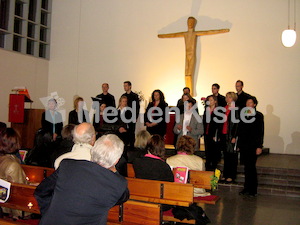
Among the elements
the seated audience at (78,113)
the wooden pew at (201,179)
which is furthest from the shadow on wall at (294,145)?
the wooden pew at (201,179)

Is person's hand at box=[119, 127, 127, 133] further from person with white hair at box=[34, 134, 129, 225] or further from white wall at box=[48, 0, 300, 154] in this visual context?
person with white hair at box=[34, 134, 129, 225]

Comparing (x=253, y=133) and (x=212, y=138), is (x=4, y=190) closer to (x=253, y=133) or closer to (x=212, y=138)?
(x=253, y=133)

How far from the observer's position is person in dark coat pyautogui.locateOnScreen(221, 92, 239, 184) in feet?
19.9

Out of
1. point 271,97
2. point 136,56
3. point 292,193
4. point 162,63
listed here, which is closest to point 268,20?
point 271,97

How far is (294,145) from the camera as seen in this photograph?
8805 millimetres

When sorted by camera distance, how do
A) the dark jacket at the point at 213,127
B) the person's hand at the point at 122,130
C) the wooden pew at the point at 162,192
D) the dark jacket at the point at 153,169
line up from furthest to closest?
the person's hand at the point at 122,130 → the dark jacket at the point at 213,127 → the dark jacket at the point at 153,169 → the wooden pew at the point at 162,192

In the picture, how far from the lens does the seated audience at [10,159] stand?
9.53ft

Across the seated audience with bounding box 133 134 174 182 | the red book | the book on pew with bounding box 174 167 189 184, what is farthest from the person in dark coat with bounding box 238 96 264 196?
the red book

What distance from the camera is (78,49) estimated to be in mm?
11164

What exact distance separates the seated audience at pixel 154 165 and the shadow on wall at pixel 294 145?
6.13 m

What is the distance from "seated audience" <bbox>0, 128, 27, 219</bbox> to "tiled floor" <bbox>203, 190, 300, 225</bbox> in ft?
7.49

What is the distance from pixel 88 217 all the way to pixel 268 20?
8.28 meters

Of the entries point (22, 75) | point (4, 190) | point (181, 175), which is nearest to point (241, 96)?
point (181, 175)

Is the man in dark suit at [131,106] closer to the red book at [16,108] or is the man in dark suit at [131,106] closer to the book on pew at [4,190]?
the red book at [16,108]
